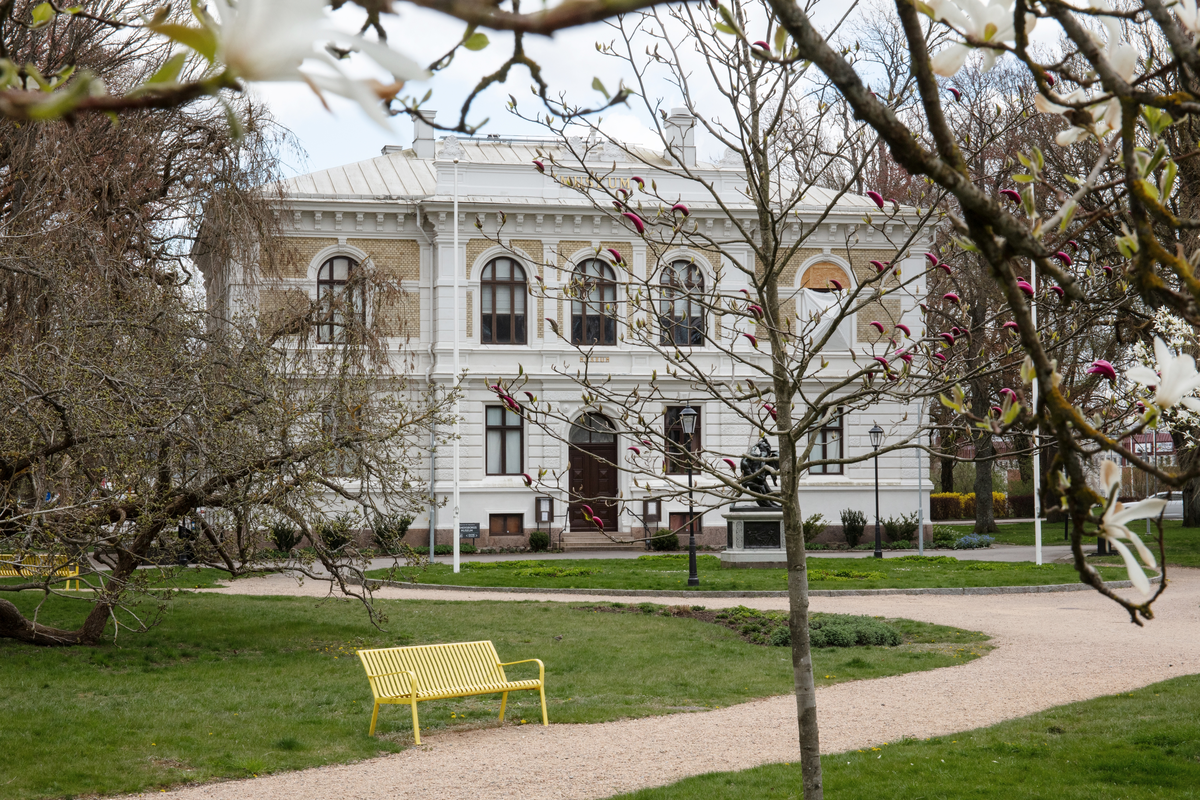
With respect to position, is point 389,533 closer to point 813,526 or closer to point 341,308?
point 341,308

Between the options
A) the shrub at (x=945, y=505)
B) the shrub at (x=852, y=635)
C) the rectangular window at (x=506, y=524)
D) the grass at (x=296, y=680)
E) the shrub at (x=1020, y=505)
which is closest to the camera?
the grass at (x=296, y=680)

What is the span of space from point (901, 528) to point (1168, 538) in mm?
7866

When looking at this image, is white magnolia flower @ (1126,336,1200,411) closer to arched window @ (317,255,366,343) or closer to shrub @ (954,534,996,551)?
arched window @ (317,255,366,343)

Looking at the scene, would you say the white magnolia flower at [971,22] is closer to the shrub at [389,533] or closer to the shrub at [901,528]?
the shrub at [389,533]

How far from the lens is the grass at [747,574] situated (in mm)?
21453

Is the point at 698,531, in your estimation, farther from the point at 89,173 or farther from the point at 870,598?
the point at 89,173

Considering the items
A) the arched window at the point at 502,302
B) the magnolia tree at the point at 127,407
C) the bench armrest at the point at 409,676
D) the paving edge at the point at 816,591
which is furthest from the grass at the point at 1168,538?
the bench armrest at the point at 409,676

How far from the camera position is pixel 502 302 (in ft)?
107

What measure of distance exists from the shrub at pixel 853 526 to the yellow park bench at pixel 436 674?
23142 mm

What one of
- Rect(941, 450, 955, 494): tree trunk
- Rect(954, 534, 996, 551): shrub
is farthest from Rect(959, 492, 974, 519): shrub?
Rect(954, 534, 996, 551): shrub

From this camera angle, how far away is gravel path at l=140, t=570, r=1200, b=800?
8.22 metres

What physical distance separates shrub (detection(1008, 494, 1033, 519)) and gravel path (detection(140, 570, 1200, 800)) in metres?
35.8

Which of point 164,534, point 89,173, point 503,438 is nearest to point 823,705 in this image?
point 164,534

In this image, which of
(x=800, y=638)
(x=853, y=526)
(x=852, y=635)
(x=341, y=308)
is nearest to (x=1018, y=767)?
(x=800, y=638)
